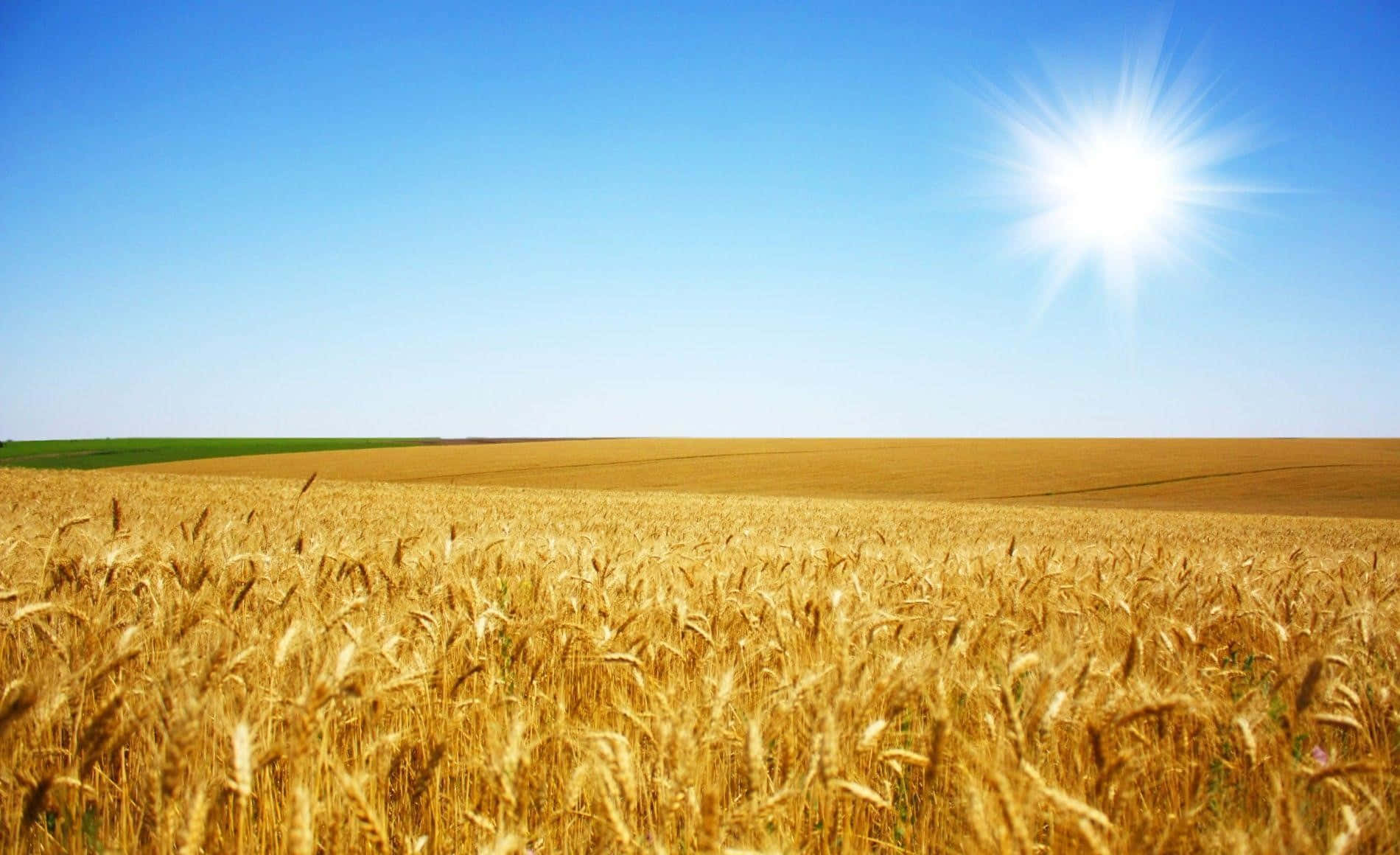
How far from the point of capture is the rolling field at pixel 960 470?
3375 cm

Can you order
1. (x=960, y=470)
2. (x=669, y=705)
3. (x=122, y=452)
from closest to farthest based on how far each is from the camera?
(x=669, y=705) → (x=960, y=470) → (x=122, y=452)

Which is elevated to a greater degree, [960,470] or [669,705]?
[669,705]

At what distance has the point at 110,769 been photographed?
2.19 m

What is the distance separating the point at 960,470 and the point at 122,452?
76001 mm

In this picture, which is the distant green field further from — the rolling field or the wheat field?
the wheat field

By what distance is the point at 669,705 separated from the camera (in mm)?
2008

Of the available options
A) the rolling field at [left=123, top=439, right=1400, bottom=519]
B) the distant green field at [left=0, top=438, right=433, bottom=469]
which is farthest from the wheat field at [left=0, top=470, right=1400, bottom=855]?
the distant green field at [left=0, top=438, right=433, bottom=469]

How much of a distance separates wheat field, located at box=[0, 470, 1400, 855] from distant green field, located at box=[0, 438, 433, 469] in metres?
58.7

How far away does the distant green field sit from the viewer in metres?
56.7

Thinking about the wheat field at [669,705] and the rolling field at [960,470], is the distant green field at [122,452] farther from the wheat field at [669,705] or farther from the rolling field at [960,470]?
the wheat field at [669,705]

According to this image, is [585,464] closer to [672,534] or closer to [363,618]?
[672,534]

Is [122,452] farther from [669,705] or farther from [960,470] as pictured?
[669,705]

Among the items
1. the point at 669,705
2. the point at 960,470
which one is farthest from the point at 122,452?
the point at 669,705

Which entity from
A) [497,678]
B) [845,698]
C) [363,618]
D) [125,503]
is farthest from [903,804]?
[125,503]
